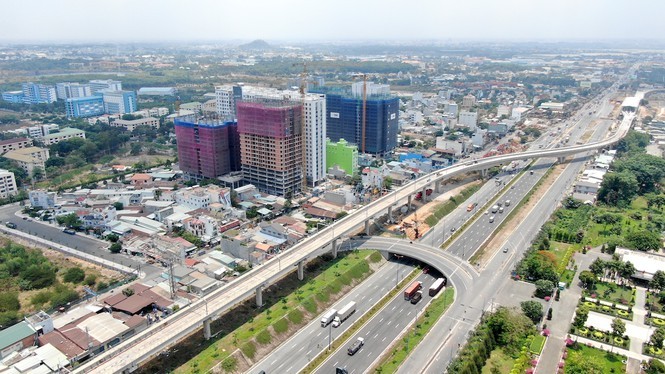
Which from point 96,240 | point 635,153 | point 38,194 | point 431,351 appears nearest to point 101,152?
point 38,194

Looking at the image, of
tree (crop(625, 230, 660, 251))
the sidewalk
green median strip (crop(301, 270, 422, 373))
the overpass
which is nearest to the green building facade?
the overpass

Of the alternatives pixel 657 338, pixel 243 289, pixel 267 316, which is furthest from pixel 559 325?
pixel 243 289

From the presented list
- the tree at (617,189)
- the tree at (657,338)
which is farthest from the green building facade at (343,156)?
the tree at (657,338)

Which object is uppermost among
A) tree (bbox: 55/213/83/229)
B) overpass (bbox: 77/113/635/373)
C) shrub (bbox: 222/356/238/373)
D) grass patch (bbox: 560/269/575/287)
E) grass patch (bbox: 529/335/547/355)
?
overpass (bbox: 77/113/635/373)

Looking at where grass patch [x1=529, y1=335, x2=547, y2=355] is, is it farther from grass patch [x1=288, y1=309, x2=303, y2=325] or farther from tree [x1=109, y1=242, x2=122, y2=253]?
tree [x1=109, y1=242, x2=122, y2=253]

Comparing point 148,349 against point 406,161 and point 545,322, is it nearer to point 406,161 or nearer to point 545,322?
point 545,322

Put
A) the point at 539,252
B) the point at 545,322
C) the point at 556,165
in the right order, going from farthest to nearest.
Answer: the point at 556,165, the point at 539,252, the point at 545,322
